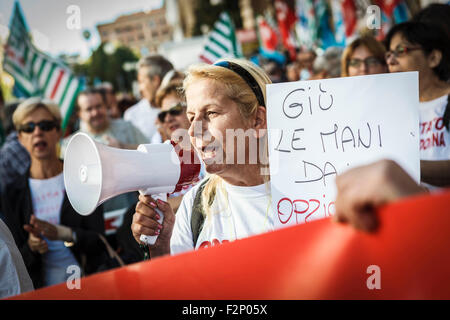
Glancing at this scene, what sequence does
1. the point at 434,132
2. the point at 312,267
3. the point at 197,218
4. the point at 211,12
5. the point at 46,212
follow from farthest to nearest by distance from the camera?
the point at 211,12, the point at 46,212, the point at 434,132, the point at 197,218, the point at 312,267

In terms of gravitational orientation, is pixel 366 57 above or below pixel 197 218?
above

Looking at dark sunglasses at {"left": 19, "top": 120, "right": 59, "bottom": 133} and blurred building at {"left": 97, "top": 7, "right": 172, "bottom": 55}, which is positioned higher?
blurred building at {"left": 97, "top": 7, "right": 172, "bottom": 55}

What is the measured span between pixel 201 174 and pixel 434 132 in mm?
1516

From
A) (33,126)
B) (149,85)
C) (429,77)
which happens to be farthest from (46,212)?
(429,77)

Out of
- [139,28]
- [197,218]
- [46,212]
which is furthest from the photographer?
[139,28]

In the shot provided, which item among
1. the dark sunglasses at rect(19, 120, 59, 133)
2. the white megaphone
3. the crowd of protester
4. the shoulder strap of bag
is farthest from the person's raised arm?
the dark sunglasses at rect(19, 120, 59, 133)

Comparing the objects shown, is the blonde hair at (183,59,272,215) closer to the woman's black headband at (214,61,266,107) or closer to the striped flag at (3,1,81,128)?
the woman's black headband at (214,61,266,107)

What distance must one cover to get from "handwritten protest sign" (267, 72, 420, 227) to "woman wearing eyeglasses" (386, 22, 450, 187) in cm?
114

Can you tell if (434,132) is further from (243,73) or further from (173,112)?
(173,112)

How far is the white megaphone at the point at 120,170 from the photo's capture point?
144 centimetres

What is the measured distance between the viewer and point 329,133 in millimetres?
1525

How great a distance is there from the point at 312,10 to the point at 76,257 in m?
13.4

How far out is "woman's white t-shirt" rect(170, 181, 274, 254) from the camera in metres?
1.69

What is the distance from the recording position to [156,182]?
1.53 metres
